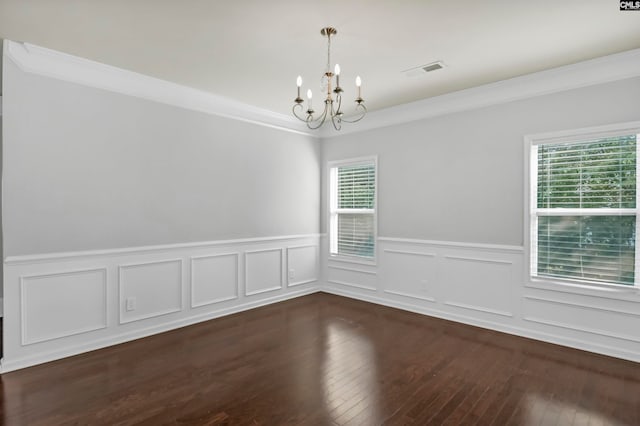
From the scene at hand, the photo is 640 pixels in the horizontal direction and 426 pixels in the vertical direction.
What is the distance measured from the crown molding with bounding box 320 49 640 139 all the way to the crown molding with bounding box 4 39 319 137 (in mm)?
1693

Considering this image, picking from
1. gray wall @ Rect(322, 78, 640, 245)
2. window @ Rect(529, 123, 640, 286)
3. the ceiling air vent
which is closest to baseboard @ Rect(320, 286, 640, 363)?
window @ Rect(529, 123, 640, 286)

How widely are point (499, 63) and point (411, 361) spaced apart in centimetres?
284

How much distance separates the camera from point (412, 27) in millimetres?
2650

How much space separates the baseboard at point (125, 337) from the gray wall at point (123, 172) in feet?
2.94

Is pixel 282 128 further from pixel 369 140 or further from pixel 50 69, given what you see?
pixel 50 69

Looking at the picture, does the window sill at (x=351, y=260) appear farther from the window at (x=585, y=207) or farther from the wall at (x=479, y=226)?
the window at (x=585, y=207)

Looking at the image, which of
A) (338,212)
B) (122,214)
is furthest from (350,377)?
(338,212)

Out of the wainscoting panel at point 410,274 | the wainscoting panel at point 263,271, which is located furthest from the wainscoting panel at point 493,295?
the wainscoting panel at point 263,271

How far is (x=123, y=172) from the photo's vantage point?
3564 mm

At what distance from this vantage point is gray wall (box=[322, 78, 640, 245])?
11.2 ft

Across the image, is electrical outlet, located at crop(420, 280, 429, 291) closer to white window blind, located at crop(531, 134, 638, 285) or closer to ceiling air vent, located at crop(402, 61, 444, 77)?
white window blind, located at crop(531, 134, 638, 285)

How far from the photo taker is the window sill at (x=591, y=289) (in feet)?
10.3

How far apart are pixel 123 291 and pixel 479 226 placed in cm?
387

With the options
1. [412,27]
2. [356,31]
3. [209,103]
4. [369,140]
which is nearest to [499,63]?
[412,27]
